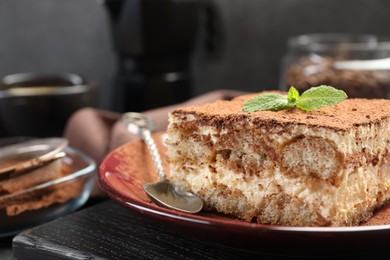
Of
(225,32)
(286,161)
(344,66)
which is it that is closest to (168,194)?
(286,161)

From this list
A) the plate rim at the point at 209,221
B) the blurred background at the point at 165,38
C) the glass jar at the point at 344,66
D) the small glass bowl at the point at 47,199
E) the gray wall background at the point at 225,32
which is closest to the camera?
the plate rim at the point at 209,221

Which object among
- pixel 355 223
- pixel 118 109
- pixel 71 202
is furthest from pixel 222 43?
pixel 355 223

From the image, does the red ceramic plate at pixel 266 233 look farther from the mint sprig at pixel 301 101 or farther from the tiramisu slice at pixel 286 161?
the mint sprig at pixel 301 101

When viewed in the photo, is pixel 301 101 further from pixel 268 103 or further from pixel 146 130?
pixel 146 130

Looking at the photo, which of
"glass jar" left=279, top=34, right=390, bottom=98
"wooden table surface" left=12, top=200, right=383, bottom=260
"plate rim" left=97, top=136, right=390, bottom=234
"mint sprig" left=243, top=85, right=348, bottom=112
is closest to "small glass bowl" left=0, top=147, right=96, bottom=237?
"wooden table surface" left=12, top=200, right=383, bottom=260

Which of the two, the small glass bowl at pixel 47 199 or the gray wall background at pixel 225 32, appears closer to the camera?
the small glass bowl at pixel 47 199

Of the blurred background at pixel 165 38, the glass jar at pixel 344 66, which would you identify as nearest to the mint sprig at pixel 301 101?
the glass jar at pixel 344 66
